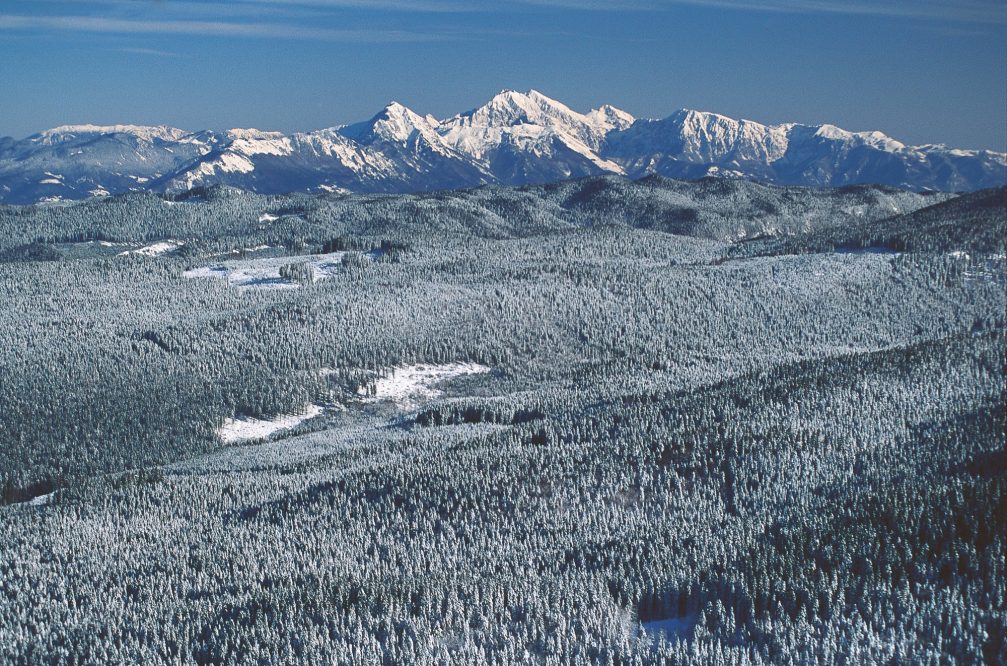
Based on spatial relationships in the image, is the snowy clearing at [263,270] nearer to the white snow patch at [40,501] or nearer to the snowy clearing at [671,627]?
the white snow patch at [40,501]

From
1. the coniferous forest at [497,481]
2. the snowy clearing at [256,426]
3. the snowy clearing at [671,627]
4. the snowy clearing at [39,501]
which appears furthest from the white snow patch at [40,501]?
the snowy clearing at [671,627]

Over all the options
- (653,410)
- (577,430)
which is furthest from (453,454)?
(653,410)

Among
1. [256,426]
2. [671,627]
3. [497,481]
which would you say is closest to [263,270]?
[256,426]

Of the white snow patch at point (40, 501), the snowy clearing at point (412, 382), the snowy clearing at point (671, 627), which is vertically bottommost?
the snowy clearing at point (412, 382)

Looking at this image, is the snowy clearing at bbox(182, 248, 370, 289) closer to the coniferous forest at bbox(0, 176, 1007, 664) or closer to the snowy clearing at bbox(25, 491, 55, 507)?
the coniferous forest at bbox(0, 176, 1007, 664)

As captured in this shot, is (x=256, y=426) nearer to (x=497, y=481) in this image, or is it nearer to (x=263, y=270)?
(x=497, y=481)

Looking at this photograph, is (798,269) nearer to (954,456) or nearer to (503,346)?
(503,346)
